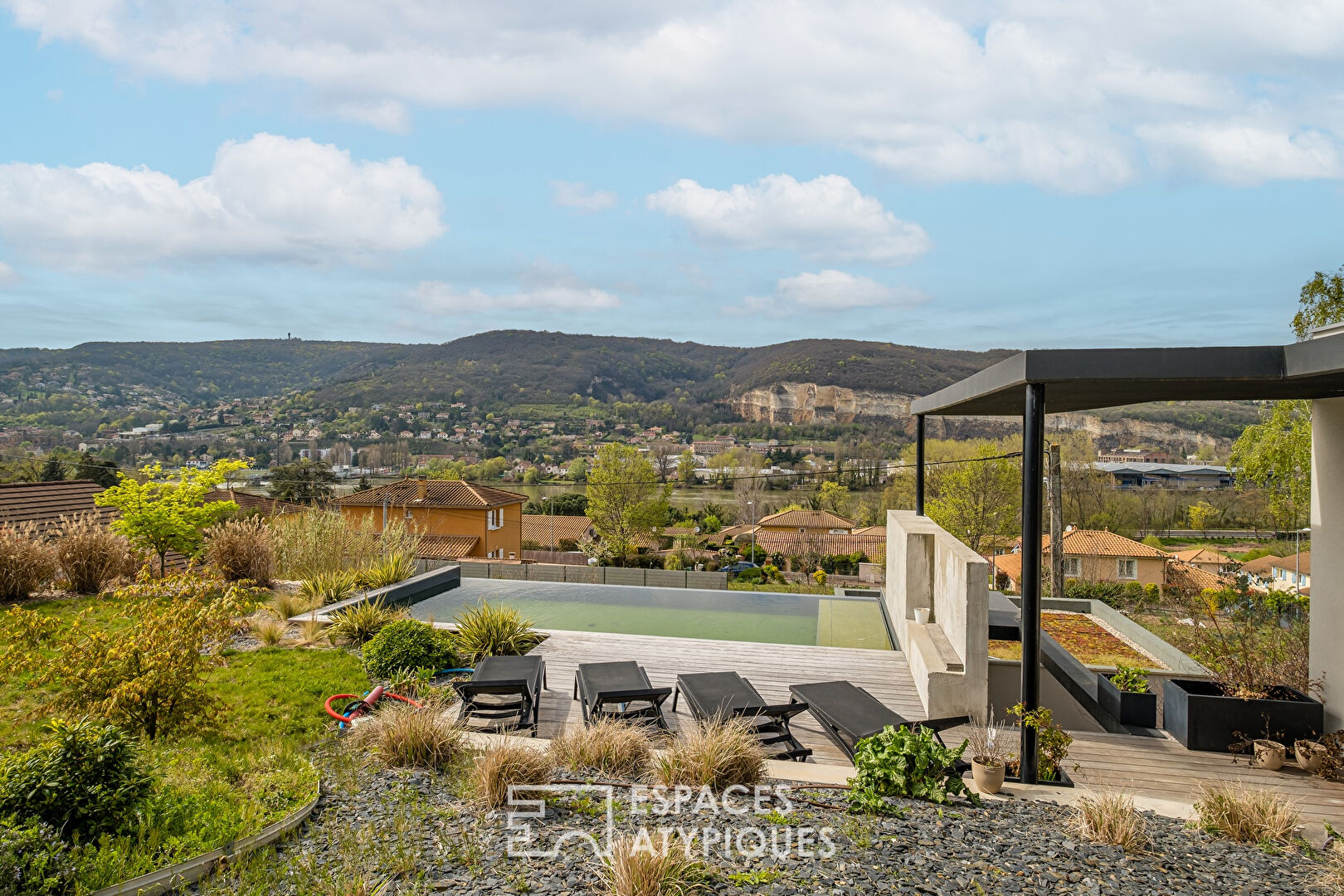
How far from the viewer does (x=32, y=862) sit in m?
2.45

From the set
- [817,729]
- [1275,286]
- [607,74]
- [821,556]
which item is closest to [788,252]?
[821,556]

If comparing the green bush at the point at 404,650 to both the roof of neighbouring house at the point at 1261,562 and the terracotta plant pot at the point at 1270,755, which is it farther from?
the roof of neighbouring house at the point at 1261,562

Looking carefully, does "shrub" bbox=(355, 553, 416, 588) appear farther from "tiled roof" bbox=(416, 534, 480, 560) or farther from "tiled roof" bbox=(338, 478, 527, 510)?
"tiled roof" bbox=(416, 534, 480, 560)

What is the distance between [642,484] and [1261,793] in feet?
133

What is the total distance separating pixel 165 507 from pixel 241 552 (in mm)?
→ 1183

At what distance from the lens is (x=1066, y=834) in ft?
10.2

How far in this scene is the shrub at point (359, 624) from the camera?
23.0 ft

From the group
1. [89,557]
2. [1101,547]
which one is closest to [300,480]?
[89,557]

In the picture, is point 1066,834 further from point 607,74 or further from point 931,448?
point 931,448

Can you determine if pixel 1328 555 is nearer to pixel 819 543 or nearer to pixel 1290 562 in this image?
pixel 1290 562

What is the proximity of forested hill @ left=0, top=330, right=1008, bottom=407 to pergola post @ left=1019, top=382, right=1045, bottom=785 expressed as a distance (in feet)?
147

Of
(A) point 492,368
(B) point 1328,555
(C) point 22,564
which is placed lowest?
(C) point 22,564

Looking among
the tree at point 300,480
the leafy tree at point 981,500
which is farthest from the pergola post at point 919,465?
the tree at point 300,480

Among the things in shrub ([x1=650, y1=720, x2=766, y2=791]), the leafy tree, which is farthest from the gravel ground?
the leafy tree
